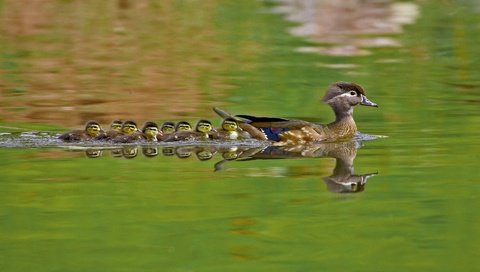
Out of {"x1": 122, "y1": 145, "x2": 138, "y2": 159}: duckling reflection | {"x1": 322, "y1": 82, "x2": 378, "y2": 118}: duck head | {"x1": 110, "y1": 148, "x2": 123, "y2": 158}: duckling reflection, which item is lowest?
{"x1": 110, "y1": 148, "x2": 123, "y2": 158}: duckling reflection

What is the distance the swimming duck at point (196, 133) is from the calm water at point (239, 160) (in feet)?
0.56

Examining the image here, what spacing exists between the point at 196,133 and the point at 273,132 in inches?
27.9

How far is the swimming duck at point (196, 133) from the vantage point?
12.4m

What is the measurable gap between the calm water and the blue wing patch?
24 cm

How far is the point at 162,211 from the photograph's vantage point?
892cm

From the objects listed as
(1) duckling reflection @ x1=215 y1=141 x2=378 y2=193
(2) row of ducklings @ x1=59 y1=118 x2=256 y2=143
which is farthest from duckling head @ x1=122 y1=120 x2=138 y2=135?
(1) duckling reflection @ x1=215 y1=141 x2=378 y2=193

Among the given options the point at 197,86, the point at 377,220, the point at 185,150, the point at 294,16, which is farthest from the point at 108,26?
the point at 377,220

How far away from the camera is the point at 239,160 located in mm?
11477

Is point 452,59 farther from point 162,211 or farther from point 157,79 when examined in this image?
point 162,211

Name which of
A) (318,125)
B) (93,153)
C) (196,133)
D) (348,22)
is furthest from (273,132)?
(348,22)

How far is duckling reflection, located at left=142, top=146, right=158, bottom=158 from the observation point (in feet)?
38.5

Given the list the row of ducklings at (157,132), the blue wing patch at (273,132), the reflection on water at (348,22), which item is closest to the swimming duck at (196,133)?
the row of ducklings at (157,132)

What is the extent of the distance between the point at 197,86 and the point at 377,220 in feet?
26.5

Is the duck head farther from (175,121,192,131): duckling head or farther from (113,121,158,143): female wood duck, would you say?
(113,121,158,143): female wood duck
